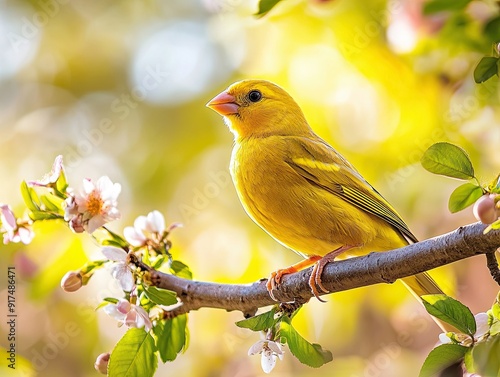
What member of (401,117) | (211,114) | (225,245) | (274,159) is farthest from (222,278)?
(211,114)

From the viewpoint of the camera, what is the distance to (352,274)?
7.22ft

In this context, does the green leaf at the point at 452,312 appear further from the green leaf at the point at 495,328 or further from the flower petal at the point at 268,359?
the flower petal at the point at 268,359

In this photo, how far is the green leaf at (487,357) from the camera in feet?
5.51

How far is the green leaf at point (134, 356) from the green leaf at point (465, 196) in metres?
1.08

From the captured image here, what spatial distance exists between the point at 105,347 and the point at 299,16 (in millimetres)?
2333

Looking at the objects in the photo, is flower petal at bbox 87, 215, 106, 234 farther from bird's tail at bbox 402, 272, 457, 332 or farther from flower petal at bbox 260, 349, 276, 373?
bird's tail at bbox 402, 272, 457, 332

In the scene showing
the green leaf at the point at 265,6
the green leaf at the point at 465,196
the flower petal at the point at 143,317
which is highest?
the green leaf at the point at 265,6

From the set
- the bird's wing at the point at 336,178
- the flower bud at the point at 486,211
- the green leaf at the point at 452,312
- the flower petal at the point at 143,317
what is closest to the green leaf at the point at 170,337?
the flower petal at the point at 143,317

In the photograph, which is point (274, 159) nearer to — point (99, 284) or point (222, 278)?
point (222, 278)

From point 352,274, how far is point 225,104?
1.66 meters

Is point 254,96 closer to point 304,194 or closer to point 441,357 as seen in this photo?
point 304,194

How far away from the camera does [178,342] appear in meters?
2.43

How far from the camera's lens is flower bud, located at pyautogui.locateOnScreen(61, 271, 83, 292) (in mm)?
2363

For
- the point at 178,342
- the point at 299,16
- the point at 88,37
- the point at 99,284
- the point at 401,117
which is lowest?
the point at 178,342
